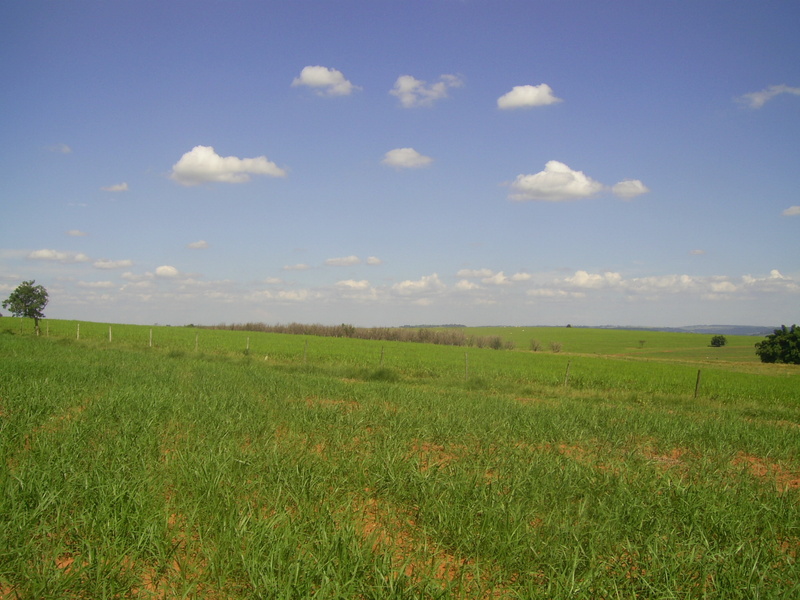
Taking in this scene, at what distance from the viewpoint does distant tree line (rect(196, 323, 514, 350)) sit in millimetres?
66500

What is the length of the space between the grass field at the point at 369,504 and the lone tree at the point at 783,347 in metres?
52.0

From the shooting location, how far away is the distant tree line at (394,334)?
218 feet

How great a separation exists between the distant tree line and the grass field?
55.1 metres

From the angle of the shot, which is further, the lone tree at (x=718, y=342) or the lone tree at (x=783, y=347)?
the lone tree at (x=718, y=342)

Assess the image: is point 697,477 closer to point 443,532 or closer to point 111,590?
point 443,532

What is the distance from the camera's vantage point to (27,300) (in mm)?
43406

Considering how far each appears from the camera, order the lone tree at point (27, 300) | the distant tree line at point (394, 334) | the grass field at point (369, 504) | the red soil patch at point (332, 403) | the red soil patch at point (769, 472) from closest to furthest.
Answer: the grass field at point (369, 504) → the red soil patch at point (769, 472) → the red soil patch at point (332, 403) → the lone tree at point (27, 300) → the distant tree line at point (394, 334)

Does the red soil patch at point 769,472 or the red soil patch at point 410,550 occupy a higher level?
the red soil patch at point 410,550

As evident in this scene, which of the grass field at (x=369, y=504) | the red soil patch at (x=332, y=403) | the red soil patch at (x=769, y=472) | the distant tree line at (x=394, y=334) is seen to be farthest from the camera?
the distant tree line at (x=394, y=334)

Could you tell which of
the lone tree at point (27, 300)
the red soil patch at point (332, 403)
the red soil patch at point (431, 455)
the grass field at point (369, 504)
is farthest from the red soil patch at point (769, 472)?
the lone tree at point (27, 300)

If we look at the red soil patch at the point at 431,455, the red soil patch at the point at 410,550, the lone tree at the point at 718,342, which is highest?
the red soil patch at the point at 431,455

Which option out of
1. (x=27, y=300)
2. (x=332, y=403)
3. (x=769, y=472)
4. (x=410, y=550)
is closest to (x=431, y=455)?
(x=410, y=550)

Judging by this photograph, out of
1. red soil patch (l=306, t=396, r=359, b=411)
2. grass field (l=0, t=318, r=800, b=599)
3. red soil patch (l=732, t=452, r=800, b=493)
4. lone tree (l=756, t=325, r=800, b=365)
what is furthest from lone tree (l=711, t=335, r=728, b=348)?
red soil patch (l=306, t=396, r=359, b=411)

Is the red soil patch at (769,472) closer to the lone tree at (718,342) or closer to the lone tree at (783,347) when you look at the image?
the lone tree at (783,347)
